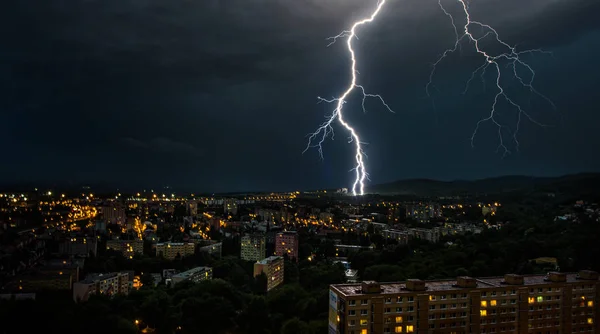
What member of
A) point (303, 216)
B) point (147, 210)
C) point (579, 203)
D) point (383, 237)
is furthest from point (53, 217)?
point (579, 203)

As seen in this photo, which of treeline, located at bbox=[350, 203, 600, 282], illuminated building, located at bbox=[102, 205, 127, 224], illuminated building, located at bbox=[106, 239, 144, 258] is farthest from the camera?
illuminated building, located at bbox=[102, 205, 127, 224]

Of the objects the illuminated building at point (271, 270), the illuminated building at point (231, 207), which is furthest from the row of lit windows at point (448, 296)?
the illuminated building at point (231, 207)

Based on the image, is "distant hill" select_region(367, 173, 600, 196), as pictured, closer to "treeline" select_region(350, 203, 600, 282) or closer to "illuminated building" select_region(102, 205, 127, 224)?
"treeline" select_region(350, 203, 600, 282)

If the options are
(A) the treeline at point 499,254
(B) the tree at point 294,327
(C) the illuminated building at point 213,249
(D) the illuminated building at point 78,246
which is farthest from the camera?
(C) the illuminated building at point 213,249

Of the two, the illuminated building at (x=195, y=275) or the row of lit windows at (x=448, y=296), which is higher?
the row of lit windows at (x=448, y=296)

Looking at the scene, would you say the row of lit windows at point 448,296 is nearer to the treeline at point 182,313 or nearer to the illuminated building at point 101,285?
the treeline at point 182,313

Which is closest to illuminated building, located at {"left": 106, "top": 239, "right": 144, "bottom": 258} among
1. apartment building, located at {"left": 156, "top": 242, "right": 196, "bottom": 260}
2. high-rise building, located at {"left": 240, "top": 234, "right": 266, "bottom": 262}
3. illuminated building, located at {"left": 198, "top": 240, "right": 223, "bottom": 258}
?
apartment building, located at {"left": 156, "top": 242, "right": 196, "bottom": 260}

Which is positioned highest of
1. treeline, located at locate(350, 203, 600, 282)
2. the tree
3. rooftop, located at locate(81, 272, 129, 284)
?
treeline, located at locate(350, 203, 600, 282)

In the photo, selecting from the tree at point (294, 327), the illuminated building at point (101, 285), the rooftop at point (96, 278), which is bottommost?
the illuminated building at point (101, 285)
